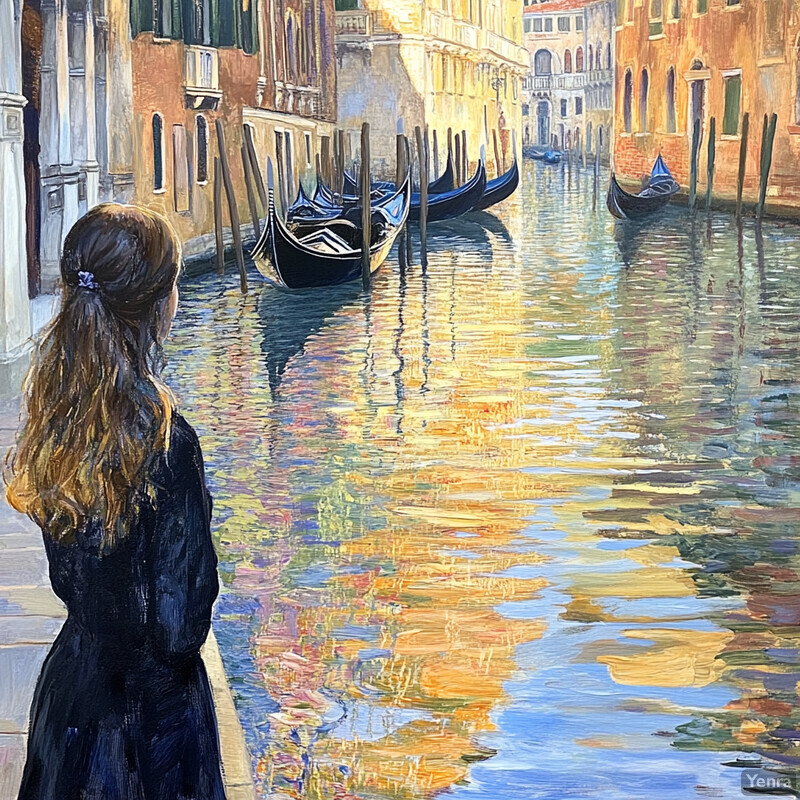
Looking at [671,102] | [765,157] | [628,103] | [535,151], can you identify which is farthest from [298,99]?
[535,151]

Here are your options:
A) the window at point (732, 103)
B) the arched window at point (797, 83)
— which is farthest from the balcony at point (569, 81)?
the arched window at point (797, 83)

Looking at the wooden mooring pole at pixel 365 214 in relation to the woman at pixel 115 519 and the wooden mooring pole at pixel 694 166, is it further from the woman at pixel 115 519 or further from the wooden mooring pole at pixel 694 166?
the woman at pixel 115 519

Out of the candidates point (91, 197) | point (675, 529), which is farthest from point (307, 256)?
point (675, 529)

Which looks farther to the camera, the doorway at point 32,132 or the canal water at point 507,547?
the doorway at point 32,132

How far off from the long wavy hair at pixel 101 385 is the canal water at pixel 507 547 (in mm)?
1657

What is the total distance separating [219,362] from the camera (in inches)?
342

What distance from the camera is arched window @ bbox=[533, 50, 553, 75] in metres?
53.3

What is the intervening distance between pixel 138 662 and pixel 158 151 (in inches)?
450

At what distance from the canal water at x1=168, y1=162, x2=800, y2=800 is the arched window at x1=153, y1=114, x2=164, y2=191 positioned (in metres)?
2.49

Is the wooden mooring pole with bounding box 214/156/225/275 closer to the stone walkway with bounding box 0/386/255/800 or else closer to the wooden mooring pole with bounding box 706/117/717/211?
the wooden mooring pole with bounding box 706/117/717/211

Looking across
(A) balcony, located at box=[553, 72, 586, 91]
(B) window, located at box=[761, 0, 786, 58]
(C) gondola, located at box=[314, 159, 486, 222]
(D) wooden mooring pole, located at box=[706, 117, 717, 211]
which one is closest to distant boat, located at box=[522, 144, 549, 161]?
(A) balcony, located at box=[553, 72, 586, 91]

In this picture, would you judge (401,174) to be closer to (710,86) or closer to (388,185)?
(388,185)

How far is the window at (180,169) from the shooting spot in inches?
516

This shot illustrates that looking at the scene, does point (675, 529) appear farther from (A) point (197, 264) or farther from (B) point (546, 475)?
(A) point (197, 264)
